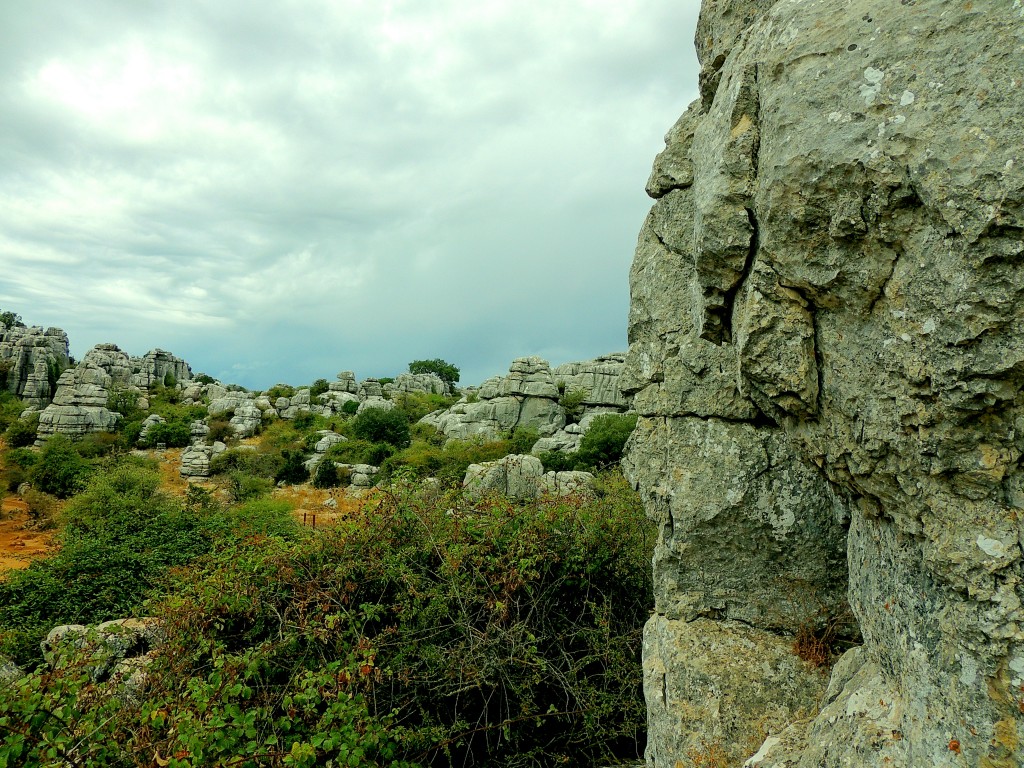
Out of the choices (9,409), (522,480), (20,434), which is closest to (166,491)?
(20,434)

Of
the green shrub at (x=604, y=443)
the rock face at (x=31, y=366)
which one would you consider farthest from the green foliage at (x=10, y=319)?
the green shrub at (x=604, y=443)

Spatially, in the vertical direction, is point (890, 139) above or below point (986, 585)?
above

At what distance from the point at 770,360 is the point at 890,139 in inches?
34.7

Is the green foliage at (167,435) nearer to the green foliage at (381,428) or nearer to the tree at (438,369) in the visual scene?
the green foliage at (381,428)

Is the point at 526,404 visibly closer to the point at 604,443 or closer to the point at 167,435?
the point at 604,443

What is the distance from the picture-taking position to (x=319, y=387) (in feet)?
209

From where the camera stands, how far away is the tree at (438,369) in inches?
3196

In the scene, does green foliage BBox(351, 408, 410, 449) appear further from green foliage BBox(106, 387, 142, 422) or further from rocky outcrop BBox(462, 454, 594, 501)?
rocky outcrop BBox(462, 454, 594, 501)

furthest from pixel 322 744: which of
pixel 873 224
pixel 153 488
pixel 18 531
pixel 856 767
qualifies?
pixel 18 531

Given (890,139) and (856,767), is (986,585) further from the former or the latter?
(890,139)

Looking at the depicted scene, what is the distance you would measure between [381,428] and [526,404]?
34.2 feet

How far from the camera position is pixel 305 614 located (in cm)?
653

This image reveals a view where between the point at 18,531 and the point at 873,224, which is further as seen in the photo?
the point at 18,531

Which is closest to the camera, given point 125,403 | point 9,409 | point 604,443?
point 604,443
